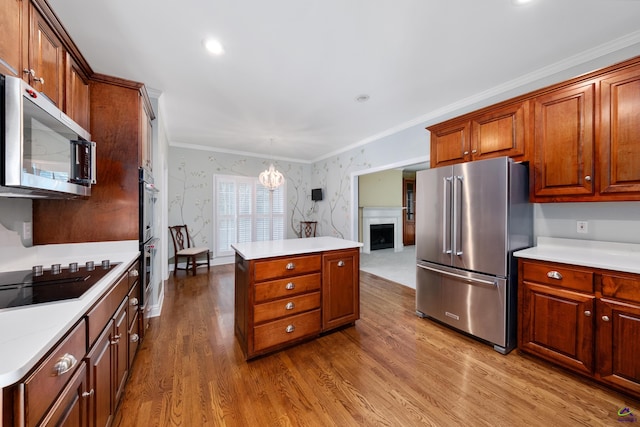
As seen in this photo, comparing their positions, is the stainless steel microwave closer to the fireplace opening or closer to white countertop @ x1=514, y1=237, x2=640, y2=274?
white countertop @ x1=514, y1=237, x2=640, y2=274

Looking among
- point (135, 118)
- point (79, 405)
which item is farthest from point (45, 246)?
point (79, 405)

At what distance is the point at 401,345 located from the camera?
2.35 meters

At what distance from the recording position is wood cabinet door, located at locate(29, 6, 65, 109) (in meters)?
1.35

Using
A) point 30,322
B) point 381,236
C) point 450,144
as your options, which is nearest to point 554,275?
point 450,144

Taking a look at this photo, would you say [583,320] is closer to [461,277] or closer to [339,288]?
[461,277]

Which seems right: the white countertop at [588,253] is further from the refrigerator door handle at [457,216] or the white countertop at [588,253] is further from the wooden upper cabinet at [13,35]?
the wooden upper cabinet at [13,35]

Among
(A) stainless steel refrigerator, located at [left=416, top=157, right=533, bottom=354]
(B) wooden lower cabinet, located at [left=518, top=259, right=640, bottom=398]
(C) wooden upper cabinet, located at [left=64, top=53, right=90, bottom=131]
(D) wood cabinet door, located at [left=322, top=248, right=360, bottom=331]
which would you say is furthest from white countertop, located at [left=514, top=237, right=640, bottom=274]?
(C) wooden upper cabinet, located at [left=64, top=53, right=90, bottom=131]

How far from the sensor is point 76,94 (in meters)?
1.83

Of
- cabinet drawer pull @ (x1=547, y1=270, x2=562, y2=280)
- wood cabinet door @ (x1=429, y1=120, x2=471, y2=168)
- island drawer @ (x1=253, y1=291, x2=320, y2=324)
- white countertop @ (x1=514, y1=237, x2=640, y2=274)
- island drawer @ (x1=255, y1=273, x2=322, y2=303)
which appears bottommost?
island drawer @ (x1=253, y1=291, x2=320, y2=324)

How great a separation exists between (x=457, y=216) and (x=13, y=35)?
3.21 metres

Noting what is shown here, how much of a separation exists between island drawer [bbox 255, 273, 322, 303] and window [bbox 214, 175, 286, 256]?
3.81 m

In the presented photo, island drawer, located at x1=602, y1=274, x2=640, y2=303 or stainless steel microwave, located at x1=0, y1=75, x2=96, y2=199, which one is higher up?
stainless steel microwave, located at x1=0, y1=75, x2=96, y2=199

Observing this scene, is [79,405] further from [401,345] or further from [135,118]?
[401,345]

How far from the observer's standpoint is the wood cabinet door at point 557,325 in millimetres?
1817
